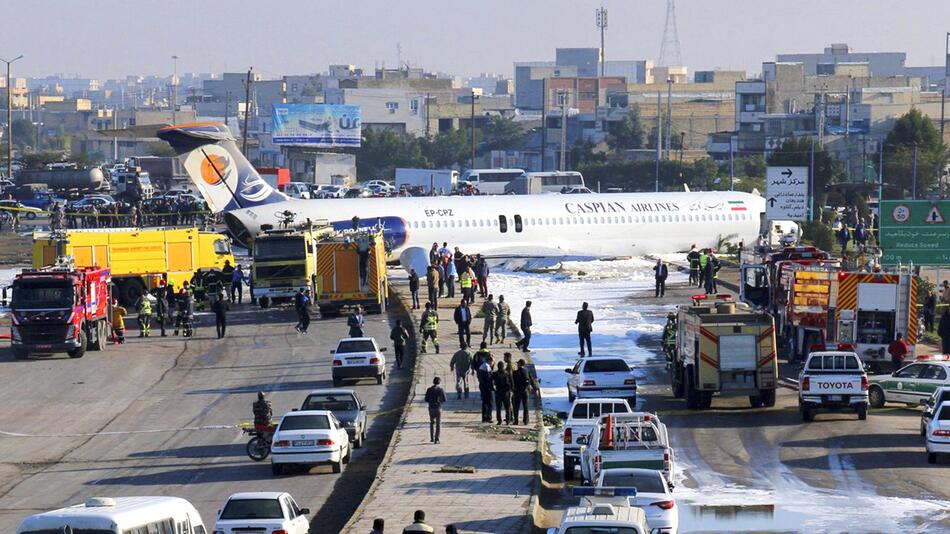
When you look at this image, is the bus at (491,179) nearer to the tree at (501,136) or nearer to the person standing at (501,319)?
the tree at (501,136)

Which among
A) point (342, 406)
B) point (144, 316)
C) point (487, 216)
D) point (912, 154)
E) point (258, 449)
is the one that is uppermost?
point (912, 154)

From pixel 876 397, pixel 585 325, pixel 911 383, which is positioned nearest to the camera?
pixel 911 383

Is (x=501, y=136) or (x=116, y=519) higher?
(x=501, y=136)

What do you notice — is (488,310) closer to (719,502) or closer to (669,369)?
(669,369)

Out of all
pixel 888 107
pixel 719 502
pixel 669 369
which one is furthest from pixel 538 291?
pixel 888 107

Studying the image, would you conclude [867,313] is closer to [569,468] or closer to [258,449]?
[569,468]

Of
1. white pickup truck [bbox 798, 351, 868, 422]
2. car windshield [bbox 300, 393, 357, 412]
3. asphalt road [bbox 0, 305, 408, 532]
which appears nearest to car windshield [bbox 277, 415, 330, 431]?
asphalt road [bbox 0, 305, 408, 532]

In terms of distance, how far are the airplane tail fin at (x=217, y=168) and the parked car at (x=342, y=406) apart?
31.8 m

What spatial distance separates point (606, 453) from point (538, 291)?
3356 centimetres

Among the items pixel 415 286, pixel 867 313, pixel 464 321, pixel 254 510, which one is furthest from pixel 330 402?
pixel 415 286

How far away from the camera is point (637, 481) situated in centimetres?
2048

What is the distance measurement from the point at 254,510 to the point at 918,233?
97.7 ft

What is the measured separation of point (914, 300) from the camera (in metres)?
35.4

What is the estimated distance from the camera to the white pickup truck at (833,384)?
30.1 m
